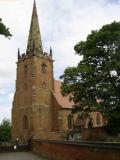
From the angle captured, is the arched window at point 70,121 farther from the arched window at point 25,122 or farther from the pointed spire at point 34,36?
the pointed spire at point 34,36

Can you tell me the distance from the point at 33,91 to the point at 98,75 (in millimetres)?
22315

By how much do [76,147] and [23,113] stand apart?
37.3m

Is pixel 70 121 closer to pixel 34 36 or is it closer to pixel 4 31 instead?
pixel 34 36

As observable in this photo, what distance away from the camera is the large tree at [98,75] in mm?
30625

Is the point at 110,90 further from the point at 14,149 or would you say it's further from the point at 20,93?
the point at 20,93

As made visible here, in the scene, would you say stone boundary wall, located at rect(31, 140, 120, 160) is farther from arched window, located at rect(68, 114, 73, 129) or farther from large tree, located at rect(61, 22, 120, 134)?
arched window, located at rect(68, 114, 73, 129)

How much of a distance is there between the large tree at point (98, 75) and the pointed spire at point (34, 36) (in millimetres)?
22481

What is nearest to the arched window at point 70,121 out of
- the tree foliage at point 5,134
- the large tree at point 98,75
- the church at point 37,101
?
the church at point 37,101

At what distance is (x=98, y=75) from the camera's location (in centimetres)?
3222

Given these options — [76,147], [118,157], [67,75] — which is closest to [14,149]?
[67,75]

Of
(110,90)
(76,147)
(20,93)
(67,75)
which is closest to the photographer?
(76,147)

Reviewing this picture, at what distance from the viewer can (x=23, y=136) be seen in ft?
172

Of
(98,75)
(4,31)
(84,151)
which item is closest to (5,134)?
(98,75)

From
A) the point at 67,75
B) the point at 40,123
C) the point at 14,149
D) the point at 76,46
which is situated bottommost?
the point at 14,149
